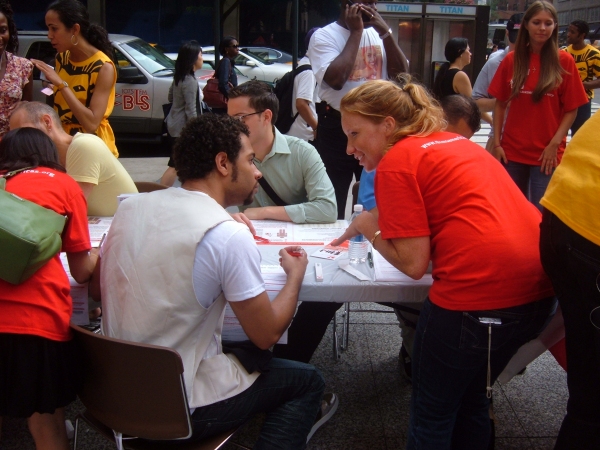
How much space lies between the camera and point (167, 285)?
163 centimetres

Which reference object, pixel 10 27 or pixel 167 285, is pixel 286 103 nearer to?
pixel 10 27

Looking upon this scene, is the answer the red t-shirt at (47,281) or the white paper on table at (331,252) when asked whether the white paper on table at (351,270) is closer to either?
the white paper on table at (331,252)

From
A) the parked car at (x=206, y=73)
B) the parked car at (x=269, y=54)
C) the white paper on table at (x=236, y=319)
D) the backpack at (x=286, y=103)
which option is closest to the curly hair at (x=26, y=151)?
the white paper on table at (x=236, y=319)

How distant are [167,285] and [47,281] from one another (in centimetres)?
46

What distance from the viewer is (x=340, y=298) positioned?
2.07 metres

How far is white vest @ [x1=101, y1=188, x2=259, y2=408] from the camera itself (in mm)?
1635

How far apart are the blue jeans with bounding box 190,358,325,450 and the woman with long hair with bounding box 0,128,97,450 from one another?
0.45 metres

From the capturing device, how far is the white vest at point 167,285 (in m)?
1.63

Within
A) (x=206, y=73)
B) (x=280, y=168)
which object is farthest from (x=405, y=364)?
(x=206, y=73)

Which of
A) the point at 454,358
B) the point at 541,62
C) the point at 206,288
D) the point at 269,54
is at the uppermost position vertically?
the point at 541,62

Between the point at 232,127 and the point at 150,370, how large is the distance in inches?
30.9

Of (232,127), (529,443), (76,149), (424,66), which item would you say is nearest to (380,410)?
(529,443)

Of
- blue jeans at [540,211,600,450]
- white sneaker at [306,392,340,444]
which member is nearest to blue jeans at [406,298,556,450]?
blue jeans at [540,211,600,450]

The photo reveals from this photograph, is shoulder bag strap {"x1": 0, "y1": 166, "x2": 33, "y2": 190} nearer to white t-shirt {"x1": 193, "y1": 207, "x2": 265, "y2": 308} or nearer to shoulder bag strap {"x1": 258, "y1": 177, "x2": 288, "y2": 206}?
white t-shirt {"x1": 193, "y1": 207, "x2": 265, "y2": 308}
